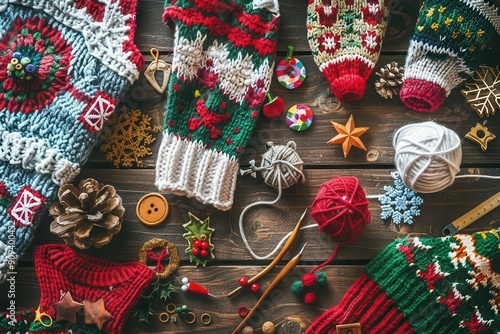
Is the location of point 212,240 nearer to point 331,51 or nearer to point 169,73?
point 169,73

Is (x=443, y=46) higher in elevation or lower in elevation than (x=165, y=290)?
higher

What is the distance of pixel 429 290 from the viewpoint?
129cm

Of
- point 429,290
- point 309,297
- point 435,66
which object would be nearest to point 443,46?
point 435,66

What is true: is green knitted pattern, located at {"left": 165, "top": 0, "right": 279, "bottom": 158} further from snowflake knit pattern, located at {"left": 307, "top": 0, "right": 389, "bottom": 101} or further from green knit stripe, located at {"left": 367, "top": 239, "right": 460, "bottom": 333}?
green knit stripe, located at {"left": 367, "top": 239, "right": 460, "bottom": 333}

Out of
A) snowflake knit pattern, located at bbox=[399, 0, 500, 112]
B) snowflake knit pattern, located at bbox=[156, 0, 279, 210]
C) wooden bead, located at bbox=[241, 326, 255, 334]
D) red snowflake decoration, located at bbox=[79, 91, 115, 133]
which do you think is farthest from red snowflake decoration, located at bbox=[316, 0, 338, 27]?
wooden bead, located at bbox=[241, 326, 255, 334]

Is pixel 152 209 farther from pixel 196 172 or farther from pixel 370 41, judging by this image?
pixel 370 41

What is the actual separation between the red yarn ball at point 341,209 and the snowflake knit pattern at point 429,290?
0.46 ft

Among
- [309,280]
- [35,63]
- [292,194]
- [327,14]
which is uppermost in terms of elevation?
[327,14]

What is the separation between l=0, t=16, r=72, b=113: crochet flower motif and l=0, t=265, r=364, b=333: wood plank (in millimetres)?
Result: 438

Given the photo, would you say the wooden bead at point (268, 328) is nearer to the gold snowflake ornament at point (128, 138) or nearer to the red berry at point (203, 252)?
the red berry at point (203, 252)

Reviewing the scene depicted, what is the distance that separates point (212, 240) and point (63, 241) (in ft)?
1.28

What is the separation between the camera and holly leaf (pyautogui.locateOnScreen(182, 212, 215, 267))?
4.42 feet

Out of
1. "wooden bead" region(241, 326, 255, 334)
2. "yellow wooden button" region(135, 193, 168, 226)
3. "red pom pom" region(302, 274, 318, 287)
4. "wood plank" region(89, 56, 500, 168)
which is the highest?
"wood plank" region(89, 56, 500, 168)

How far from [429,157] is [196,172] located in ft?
1.91
